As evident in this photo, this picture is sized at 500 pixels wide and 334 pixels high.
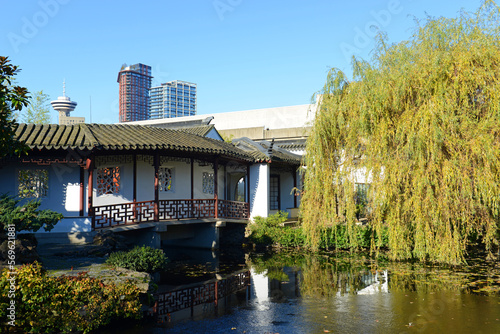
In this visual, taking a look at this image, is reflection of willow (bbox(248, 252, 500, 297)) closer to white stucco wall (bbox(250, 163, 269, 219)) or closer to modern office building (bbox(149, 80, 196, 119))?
white stucco wall (bbox(250, 163, 269, 219))

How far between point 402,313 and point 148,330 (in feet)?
15.8

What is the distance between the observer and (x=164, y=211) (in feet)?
53.0

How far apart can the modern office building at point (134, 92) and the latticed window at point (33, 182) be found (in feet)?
297

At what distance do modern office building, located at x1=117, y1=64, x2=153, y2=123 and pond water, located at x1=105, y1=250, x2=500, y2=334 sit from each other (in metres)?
95.5

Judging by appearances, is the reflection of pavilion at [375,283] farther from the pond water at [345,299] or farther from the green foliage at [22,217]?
the green foliage at [22,217]

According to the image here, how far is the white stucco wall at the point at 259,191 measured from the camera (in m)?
19.9

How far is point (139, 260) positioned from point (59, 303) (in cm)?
375

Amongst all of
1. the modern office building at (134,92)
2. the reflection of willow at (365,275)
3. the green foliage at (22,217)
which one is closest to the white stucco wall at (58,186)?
the green foliage at (22,217)

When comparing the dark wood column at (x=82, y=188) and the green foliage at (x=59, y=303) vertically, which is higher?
the dark wood column at (x=82, y=188)

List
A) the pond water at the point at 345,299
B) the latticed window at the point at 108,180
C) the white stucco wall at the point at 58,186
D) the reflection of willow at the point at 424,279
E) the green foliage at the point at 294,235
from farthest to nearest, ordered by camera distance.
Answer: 1. the green foliage at the point at 294,235
2. the latticed window at the point at 108,180
3. the white stucco wall at the point at 58,186
4. the reflection of willow at the point at 424,279
5. the pond water at the point at 345,299

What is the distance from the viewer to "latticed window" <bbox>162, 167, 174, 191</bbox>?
17797 millimetres

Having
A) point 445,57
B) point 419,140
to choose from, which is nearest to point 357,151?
point 419,140

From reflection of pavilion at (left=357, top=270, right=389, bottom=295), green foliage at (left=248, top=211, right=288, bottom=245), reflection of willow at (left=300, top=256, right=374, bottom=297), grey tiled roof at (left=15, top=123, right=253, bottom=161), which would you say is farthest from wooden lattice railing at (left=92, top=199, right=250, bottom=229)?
reflection of pavilion at (left=357, top=270, right=389, bottom=295)

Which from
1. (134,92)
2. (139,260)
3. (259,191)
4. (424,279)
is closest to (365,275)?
(424,279)
